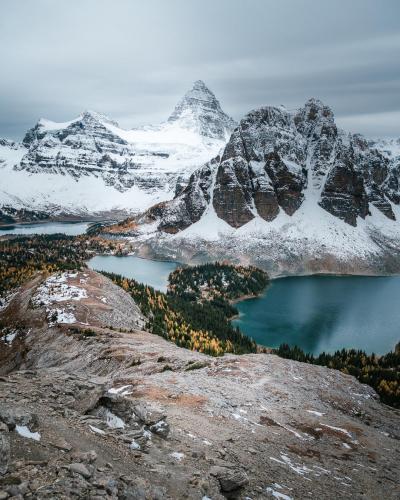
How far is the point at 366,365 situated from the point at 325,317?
52.5 metres

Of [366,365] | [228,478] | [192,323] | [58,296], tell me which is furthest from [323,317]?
[228,478]

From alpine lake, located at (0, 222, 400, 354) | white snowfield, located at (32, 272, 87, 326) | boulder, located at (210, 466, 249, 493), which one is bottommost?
alpine lake, located at (0, 222, 400, 354)

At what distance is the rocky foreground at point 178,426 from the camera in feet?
60.2

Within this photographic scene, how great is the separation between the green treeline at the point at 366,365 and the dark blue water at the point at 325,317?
33.8ft

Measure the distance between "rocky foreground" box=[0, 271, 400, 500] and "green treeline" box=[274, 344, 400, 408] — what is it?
15054 mm

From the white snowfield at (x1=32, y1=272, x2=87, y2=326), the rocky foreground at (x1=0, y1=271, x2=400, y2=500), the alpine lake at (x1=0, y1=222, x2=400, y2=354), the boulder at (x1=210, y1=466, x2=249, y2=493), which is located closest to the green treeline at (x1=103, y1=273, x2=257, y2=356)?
the alpine lake at (x1=0, y1=222, x2=400, y2=354)

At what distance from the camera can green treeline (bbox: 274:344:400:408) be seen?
73250 millimetres

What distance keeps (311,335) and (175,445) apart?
109 meters

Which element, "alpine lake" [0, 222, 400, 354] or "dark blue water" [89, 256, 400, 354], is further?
"dark blue water" [89, 256, 400, 354]

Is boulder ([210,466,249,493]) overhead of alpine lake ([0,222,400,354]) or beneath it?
overhead

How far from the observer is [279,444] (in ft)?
107

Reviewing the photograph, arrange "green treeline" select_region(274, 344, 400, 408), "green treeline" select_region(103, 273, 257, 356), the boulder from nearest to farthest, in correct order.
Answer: the boulder
"green treeline" select_region(274, 344, 400, 408)
"green treeline" select_region(103, 273, 257, 356)

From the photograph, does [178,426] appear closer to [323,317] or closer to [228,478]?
[228,478]

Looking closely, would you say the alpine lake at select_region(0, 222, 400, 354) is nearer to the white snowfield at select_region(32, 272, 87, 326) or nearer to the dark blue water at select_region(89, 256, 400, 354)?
the dark blue water at select_region(89, 256, 400, 354)
